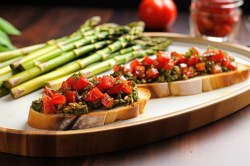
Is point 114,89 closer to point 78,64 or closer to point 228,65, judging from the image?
point 78,64

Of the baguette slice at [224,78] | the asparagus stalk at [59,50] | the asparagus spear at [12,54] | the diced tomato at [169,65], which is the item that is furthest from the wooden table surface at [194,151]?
the asparagus spear at [12,54]

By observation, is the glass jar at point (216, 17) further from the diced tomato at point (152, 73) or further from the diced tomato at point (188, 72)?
the diced tomato at point (152, 73)

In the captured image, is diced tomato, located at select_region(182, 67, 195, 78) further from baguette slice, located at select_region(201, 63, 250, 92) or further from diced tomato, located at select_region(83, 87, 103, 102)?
diced tomato, located at select_region(83, 87, 103, 102)

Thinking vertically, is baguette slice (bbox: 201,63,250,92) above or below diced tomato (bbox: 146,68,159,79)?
below

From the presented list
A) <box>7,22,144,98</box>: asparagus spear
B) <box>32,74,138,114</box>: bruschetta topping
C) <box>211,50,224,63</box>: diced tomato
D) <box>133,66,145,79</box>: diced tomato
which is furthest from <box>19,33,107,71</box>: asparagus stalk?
<box>211,50,224,63</box>: diced tomato

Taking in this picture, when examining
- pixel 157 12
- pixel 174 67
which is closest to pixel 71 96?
pixel 174 67

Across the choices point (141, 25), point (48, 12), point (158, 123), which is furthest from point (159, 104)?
point (48, 12)

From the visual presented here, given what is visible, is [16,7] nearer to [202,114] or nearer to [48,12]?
[48,12]
